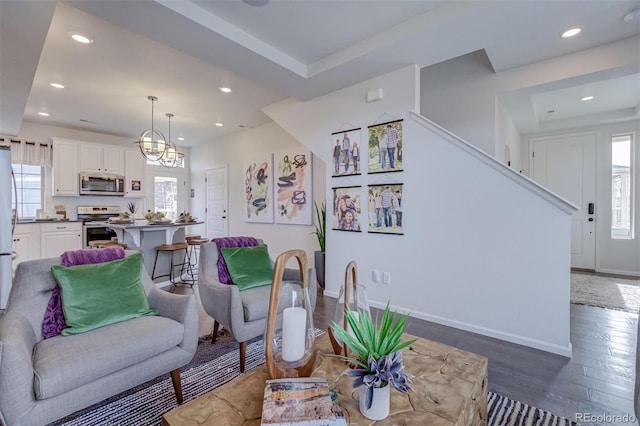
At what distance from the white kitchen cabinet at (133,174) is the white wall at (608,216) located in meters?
8.81

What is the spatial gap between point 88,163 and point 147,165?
3.94ft

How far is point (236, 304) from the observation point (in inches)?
81.4

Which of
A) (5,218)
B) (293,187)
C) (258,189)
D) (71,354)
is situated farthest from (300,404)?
(258,189)

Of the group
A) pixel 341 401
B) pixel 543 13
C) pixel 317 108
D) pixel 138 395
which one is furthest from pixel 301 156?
pixel 341 401

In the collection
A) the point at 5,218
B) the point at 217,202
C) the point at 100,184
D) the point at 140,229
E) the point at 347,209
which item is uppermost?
the point at 100,184

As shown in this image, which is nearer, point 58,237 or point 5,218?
point 5,218

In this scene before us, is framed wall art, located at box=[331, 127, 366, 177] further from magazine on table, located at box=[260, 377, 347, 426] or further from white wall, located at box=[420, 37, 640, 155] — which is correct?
magazine on table, located at box=[260, 377, 347, 426]

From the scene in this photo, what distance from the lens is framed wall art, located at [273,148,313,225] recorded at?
195 inches

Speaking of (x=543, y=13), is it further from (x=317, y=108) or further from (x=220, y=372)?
(x=220, y=372)

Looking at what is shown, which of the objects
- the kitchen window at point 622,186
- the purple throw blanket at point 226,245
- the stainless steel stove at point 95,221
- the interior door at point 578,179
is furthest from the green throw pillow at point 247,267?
the kitchen window at point 622,186

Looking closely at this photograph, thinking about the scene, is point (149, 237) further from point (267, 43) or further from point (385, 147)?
point (385, 147)

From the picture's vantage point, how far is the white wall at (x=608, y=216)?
4840 mm

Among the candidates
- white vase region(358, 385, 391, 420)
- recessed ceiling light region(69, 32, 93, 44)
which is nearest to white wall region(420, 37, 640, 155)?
white vase region(358, 385, 391, 420)

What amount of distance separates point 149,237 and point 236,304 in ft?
8.93
